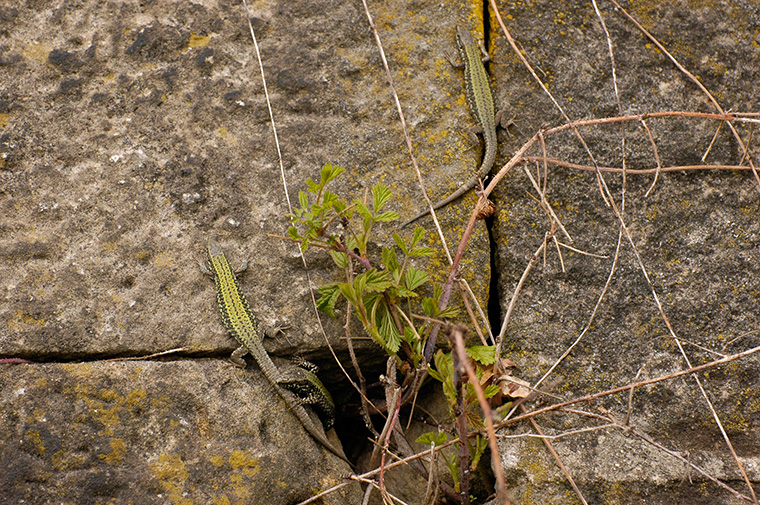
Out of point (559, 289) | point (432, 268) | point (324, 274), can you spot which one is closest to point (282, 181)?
point (324, 274)

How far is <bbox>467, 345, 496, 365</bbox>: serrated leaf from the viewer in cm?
233

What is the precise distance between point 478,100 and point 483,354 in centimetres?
123

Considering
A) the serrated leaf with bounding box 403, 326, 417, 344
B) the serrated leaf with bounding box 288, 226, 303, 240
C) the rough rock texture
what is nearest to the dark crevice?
the rough rock texture

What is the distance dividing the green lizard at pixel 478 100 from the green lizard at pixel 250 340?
0.78 metres

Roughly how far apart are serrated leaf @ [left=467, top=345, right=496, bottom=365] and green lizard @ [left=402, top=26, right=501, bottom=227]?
2.26ft

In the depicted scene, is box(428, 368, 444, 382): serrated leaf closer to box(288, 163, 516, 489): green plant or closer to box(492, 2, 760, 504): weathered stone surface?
box(288, 163, 516, 489): green plant

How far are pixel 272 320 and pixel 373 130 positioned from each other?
998 mm

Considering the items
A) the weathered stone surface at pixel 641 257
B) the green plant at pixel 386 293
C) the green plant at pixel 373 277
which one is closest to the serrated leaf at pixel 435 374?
the green plant at pixel 386 293

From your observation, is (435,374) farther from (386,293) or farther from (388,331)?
(386,293)

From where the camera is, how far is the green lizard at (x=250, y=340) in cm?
256

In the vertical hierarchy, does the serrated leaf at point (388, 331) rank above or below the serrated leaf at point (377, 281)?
below

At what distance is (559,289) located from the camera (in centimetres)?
273

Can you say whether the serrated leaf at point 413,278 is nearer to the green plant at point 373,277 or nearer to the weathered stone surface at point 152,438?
the green plant at point 373,277

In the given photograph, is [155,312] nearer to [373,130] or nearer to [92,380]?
[92,380]
